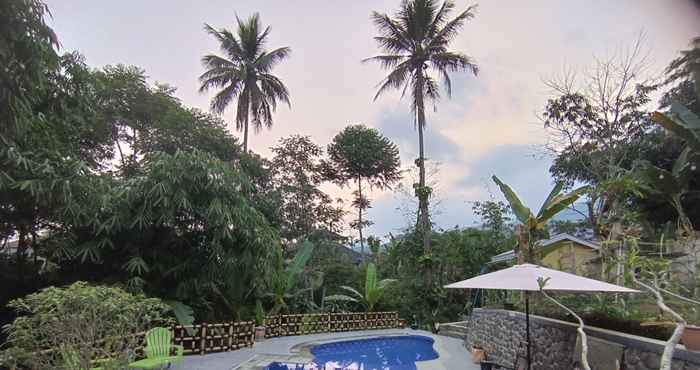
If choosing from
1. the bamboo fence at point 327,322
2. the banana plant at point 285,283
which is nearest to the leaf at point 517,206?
the banana plant at point 285,283

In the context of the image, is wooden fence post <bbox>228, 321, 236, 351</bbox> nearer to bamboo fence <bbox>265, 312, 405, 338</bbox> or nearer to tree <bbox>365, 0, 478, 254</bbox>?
bamboo fence <bbox>265, 312, 405, 338</bbox>

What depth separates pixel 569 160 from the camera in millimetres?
17422

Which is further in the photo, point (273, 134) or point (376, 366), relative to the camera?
point (273, 134)

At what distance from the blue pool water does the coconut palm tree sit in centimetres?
945

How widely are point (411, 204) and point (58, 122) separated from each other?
49.7ft

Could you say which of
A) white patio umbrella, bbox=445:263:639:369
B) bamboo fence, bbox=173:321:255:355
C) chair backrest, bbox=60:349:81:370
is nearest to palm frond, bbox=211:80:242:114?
bamboo fence, bbox=173:321:255:355

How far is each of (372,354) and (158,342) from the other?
608 centimetres

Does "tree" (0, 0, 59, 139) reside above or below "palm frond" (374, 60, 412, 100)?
below

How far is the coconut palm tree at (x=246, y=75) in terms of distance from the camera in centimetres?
1803

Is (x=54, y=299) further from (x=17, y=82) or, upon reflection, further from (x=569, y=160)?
(x=569, y=160)

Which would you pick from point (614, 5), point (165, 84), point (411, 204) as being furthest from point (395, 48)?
point (614, 5)

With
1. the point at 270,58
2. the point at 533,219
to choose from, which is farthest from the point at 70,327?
the point at 270,58

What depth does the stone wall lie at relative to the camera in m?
4.10

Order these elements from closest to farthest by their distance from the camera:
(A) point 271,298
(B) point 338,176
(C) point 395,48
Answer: (A) point 271,298, (C) point 395,48, (B) point 338,176
